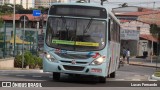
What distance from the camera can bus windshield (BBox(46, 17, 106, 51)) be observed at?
18875 millimetres

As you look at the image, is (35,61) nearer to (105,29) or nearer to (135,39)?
(105,29)

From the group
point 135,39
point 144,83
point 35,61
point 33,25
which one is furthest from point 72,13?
point 33,25

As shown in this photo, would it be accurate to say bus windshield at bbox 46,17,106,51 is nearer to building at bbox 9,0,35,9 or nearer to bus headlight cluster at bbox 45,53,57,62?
bus headlight cluster at bbox 45,53,57,62

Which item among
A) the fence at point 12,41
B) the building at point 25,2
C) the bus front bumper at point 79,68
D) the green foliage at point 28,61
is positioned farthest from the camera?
the building at point 25,2

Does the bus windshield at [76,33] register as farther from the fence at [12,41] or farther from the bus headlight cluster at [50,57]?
the fence at [12,41]

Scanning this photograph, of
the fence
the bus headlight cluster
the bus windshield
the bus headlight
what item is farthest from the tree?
the bus headlight cluster

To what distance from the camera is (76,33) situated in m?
19.0

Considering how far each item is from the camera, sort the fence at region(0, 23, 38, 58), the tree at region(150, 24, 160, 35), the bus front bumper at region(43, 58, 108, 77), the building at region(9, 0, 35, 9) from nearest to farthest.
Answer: the bus front bumper at region(43, 58, 108, 77) → the fence at region(0, 23, 38, 58) → the tree at region(150, 24, 160, 35) → the building at region(9, 0, 35, 9)

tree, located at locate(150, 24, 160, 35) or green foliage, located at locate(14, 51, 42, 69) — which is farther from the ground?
green foliage, located at locate(14, 51, 42, 69)

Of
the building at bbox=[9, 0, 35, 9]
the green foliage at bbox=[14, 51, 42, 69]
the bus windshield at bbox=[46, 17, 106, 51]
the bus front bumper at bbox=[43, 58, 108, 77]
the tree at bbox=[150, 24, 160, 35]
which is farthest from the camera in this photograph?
the building at bbox=[9, 0, 35, 9]

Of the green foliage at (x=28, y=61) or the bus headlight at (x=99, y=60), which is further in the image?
the green foliage at (x=28, y=61)

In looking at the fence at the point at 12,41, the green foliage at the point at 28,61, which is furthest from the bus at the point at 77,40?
the green foliage at the point at 28,61

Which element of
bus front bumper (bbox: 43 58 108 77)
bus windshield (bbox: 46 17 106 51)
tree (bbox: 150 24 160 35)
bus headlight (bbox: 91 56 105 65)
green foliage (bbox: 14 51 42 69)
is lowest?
tree (bbox: 150 24 160 35)

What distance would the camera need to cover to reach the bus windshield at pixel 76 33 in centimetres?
1888
